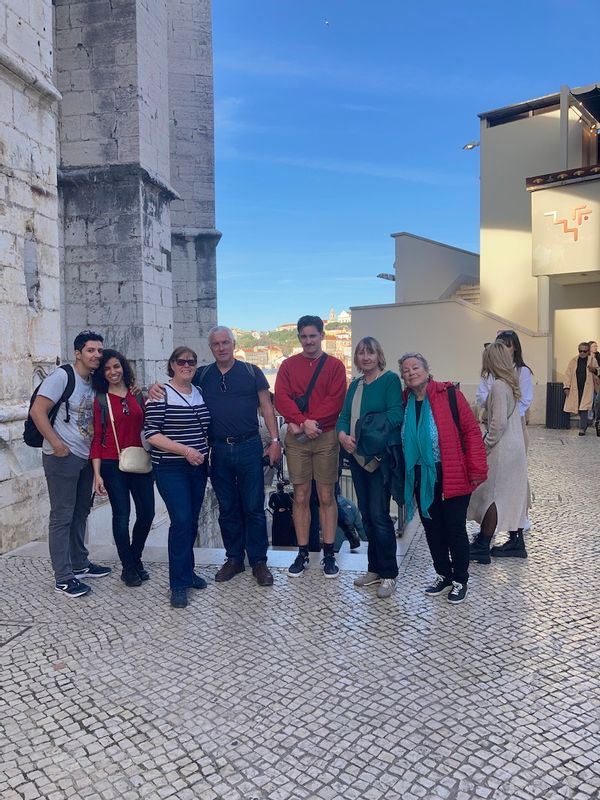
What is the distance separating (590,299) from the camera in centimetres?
1502

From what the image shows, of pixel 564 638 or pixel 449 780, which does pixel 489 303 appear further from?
pixel 449 780

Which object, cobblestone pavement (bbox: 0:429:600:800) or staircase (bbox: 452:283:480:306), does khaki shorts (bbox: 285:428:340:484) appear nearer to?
cobblestone pavement (bbox: 0:429:600:800)

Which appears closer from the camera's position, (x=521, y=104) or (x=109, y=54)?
(x=109, y=54)

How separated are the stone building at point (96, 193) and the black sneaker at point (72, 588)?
1267 mm

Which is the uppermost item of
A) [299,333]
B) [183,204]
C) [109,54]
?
[109,54]

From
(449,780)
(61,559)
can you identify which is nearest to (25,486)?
(61,559)

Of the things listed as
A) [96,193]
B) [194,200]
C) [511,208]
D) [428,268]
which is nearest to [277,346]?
[428,268]

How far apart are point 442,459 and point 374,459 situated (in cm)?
44

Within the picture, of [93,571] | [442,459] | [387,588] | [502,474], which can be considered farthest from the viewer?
[502,474]

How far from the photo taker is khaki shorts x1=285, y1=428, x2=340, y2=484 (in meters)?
4.35

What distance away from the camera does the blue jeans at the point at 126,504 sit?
4211 millimetres

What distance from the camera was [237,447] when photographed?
169 inches

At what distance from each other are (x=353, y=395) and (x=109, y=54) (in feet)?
21.9

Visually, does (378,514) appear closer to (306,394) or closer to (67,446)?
(306,394)
